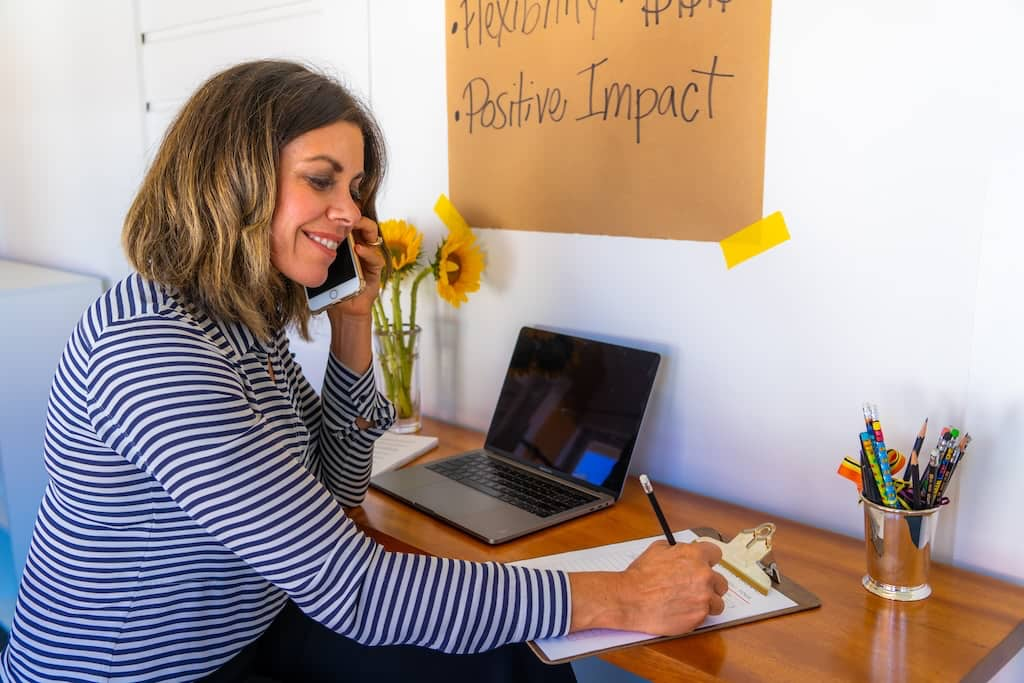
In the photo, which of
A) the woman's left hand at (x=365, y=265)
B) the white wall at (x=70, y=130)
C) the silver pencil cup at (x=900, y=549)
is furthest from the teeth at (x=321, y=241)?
the white wall at (x=70, y=130)

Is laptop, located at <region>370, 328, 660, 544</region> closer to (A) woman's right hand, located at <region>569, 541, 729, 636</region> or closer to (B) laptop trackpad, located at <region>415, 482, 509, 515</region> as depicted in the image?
(B) laptop trackpad, located at <region>415, 482, 509, 515</region>

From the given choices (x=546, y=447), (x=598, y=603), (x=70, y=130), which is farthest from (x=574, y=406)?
(x=70, y=130)

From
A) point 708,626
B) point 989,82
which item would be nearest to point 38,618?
point 708,626

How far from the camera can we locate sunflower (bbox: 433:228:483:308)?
139cm

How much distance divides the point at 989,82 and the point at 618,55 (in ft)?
1.51

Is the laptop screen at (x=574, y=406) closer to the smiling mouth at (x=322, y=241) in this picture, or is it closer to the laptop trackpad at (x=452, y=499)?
the laptop trackpad at (x=452, y=499)

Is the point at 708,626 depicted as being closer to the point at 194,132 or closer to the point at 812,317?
the point at 812,317

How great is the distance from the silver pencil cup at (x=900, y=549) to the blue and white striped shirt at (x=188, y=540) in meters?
0.32

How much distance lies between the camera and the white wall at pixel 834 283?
940 mm

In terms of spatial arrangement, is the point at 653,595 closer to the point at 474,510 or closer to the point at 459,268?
the point at 474,510

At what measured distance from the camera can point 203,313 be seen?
0.93 metres

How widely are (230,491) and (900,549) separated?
0.65 metres

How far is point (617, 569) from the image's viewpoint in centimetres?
96

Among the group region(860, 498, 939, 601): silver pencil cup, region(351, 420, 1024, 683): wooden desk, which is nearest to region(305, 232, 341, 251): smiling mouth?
region(351, 420, 1024, 683): wooden desk
